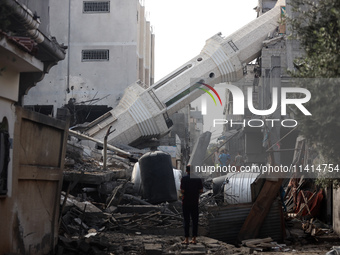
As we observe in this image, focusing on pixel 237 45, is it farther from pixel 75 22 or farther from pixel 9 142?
pixel 9 142

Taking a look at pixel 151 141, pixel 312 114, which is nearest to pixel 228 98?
pixel 151 141

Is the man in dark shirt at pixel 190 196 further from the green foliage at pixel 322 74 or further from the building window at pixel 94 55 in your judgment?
the building window at pixel 94 55

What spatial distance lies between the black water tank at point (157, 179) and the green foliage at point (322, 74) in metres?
9.11

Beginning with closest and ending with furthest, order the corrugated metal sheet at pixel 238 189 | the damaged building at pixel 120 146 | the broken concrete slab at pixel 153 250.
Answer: the damaged building at pixel 120 146 < the broken concrete slab at pixel 153 250 < the corrugated metal sheet at pixel 238 189

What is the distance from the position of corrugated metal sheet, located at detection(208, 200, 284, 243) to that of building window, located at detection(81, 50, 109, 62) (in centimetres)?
2608

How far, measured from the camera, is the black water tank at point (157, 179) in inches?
723

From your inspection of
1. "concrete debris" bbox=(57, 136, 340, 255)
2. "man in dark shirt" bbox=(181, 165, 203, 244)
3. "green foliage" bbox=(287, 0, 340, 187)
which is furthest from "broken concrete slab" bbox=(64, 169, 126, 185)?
"green foliage" bbox=(287, 0, 340, 187)

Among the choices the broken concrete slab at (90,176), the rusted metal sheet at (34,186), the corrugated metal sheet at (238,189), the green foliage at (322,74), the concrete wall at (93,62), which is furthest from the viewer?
the concrete wall at (93,62)

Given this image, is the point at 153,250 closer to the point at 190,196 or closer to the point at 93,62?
the point at 190,196

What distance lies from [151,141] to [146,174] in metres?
18.0

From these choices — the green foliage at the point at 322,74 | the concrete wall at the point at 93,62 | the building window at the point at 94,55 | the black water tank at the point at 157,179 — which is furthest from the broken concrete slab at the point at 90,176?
the building window at the point at 94,55

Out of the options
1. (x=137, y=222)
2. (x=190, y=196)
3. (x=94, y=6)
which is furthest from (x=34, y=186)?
(x=94, y=6)

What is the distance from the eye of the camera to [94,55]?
126ft

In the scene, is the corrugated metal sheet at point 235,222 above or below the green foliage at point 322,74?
below
